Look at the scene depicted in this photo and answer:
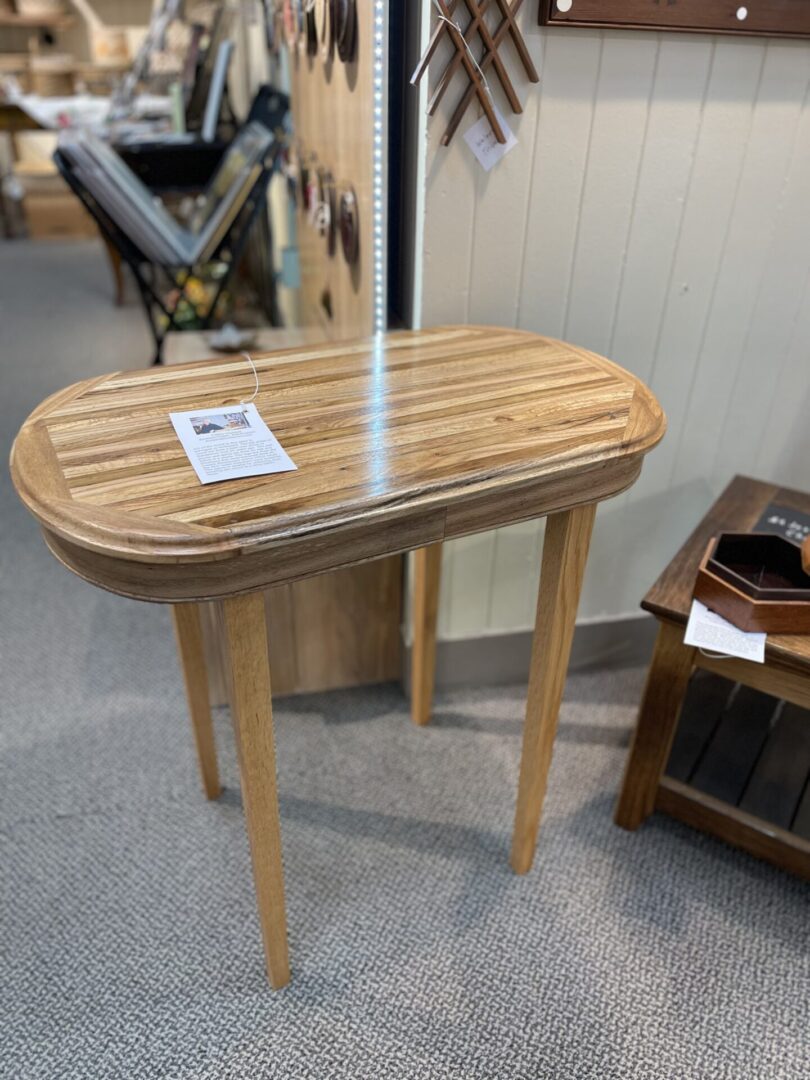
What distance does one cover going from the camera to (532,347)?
1349 millimetres

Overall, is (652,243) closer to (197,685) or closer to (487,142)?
(487,142)

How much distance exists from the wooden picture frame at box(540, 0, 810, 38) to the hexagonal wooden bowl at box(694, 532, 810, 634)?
85 cm

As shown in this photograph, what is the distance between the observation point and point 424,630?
67.3 inches

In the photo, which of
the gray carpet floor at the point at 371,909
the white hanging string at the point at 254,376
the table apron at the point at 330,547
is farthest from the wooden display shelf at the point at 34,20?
the table apron at the point at 330,547

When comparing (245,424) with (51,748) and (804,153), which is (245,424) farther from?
(804,153)

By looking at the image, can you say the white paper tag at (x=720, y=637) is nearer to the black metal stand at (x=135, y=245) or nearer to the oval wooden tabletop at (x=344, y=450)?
the oval wooden tabletop at (x=344, y=450)

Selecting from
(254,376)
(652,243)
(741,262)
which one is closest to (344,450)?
(254,376)

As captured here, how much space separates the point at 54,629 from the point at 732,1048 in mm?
1801

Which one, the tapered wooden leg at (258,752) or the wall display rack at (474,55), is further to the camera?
the wall display rack at (474,55)

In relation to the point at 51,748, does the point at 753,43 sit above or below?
above

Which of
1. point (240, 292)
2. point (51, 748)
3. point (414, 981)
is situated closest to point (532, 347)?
point (414, 981)

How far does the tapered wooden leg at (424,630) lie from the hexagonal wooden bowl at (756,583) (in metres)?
0.52

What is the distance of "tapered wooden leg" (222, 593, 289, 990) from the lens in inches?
37.8

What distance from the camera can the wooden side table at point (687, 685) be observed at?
1.30 metres
